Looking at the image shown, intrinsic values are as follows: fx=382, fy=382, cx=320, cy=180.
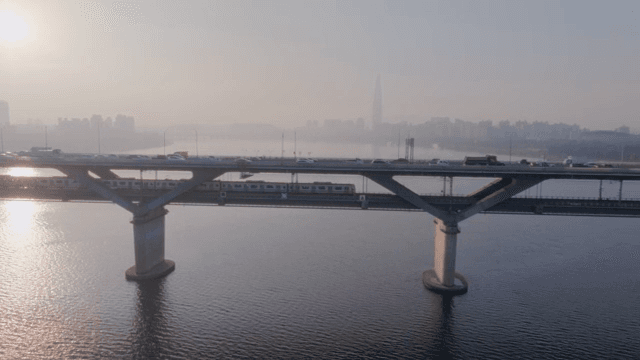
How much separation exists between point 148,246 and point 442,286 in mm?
26425

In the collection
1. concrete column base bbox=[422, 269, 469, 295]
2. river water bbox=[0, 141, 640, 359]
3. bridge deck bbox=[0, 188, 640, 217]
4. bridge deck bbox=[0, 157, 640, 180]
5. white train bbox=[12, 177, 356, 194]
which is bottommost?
river water bbox=[0, 141, 640, 359]

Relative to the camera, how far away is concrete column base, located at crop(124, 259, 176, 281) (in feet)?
A: 113

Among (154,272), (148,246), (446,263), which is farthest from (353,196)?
(154,272)

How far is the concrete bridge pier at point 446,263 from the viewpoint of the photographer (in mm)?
32125

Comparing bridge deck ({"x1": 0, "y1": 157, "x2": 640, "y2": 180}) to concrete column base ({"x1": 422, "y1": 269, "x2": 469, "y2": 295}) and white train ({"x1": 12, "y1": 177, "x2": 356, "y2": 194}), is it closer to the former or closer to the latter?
white train ({"x1": 12, "y1": 177, "x2": 356, "y2": 194})

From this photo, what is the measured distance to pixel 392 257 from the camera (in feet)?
140

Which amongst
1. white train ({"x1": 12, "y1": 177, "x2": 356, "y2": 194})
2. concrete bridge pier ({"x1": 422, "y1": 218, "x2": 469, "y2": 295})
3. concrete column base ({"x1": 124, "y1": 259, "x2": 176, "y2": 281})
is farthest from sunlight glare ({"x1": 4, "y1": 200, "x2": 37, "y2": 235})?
concrete bridge pier ({"x1": 422, "y1": 218, "x2": 469, "y2": 295})

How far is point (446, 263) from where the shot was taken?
32.5m

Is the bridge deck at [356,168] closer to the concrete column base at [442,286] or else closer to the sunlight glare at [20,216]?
the concrete column base at [442,286]

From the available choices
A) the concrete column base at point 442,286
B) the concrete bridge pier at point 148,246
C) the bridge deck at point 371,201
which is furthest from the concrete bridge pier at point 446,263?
the concrete bridge pier at point 148,246

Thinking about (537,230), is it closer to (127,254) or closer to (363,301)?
(363,301)

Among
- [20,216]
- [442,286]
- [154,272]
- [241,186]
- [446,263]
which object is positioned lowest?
[20,216]

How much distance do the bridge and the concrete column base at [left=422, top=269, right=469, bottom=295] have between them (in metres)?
0.08

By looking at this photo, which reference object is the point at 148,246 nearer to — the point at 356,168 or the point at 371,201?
the point at 356,168
